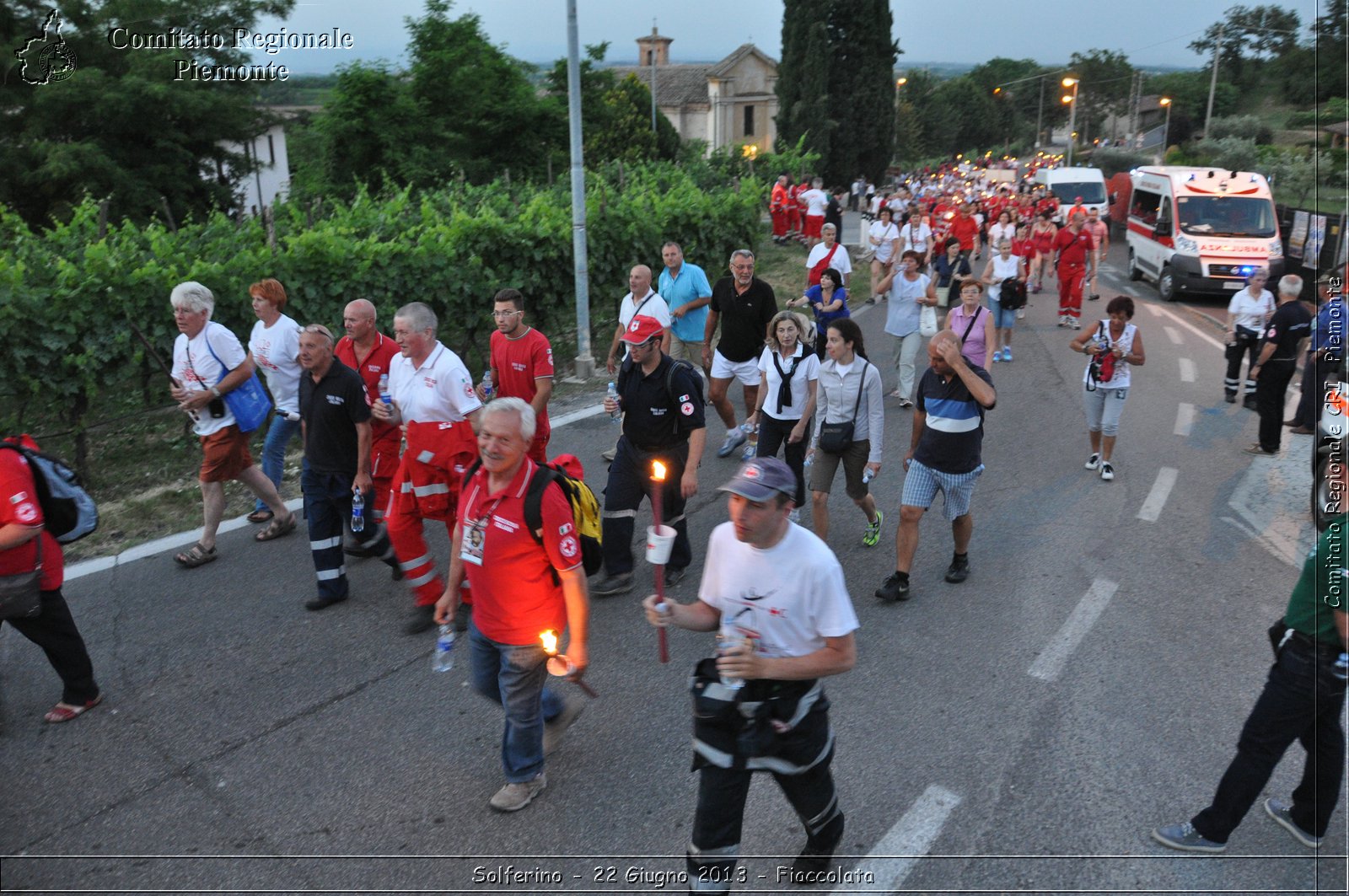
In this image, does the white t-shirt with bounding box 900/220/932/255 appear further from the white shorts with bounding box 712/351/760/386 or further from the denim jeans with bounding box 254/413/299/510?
the denim jeans with bounding box 254/413/299/510

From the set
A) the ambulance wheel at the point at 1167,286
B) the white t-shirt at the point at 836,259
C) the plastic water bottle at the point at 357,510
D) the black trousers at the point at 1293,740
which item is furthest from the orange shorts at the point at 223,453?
the ambulance wheel at the point at 1167,286

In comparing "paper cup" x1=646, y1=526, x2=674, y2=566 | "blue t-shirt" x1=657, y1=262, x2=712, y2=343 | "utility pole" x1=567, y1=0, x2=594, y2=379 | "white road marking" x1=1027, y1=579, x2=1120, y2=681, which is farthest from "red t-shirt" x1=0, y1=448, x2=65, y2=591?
"utility pole" x1=567, y1=0, x2=594, y2=379

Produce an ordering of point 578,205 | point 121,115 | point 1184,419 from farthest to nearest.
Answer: point 121,115, point 578,205, point 1184,419

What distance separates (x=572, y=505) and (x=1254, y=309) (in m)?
10.2

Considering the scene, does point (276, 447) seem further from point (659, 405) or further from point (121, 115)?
point (121, 115)

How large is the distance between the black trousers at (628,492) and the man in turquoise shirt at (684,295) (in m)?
3.29

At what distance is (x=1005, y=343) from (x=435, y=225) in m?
8.05

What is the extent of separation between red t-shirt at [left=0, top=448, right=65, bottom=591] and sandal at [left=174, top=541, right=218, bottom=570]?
6.62 feet

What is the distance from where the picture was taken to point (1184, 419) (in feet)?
36.3

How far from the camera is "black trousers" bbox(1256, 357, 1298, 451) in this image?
379 inches

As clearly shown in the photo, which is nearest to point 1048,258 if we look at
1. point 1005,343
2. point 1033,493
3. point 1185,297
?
point 1185,297

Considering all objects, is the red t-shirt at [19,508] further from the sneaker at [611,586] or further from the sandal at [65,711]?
the sneaker at [611,586]

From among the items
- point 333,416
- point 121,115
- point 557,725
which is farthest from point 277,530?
point 121,115

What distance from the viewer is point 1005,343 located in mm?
14000
